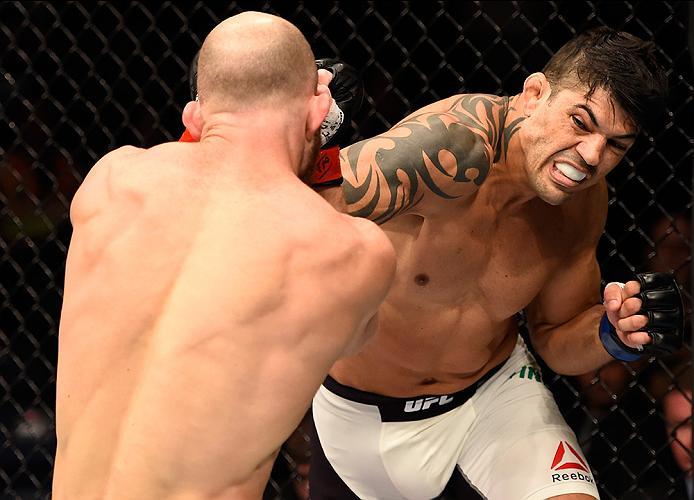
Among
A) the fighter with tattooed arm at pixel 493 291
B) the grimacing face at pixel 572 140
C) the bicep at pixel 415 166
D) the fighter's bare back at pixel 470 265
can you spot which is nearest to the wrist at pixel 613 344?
the fighter with tattooed arm at pixel 493 291

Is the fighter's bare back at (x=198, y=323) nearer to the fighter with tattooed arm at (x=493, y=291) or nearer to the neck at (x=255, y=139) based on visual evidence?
the neck at (x=255, y=139)

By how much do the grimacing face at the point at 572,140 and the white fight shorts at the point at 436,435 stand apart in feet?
1.29

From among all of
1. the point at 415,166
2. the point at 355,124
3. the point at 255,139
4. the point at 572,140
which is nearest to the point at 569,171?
the point at 572,140

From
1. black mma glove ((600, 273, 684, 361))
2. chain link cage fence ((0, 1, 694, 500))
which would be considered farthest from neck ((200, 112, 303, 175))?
chain link cage fence ((0, 1, 694, 500))

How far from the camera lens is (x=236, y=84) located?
1151 millimetres

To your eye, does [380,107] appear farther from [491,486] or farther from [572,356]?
[491,486]

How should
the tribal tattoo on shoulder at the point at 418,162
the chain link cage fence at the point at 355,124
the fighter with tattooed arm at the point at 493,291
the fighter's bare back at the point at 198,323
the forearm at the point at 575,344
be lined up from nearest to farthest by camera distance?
the fighter's bare back at the point at 198,323, the tribal tattoo on shoulder at the point at 418,162, the fighter with tattooed arm at the point at 493,291, the forearm at the point at 575,344, the chain link cage fence at the point at 355,124

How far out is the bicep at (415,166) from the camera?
1397 mm

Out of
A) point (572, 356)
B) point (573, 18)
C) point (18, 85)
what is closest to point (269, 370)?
point (572, 356)

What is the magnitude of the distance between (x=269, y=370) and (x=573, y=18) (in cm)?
150

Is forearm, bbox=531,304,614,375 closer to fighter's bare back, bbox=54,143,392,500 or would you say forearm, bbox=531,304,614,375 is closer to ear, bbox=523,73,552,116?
ear, bbox=523,73,552,116

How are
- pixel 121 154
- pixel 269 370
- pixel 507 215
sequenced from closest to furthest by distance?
1. pixel 269 370
2. pixel 121 154
3. pixel 507 215

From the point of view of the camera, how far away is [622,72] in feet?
4.99

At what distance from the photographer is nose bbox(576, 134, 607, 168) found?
1.52 m
